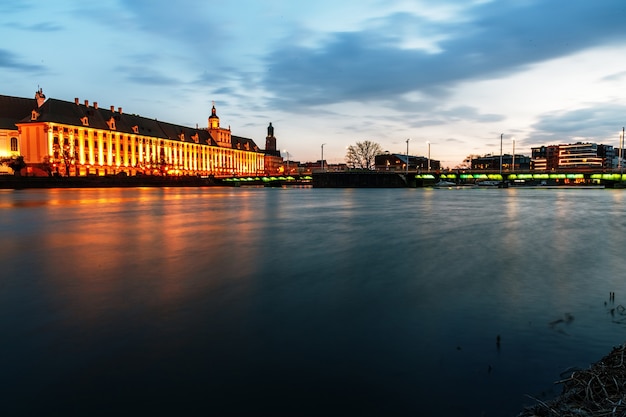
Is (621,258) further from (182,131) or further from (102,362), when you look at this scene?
(182,131)

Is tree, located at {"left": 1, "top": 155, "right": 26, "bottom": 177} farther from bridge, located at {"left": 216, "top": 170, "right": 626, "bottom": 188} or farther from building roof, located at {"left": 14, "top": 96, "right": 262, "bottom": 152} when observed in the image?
bridge, located at {"left": 216, "top": 170, "right": 626, "bottom": 188}

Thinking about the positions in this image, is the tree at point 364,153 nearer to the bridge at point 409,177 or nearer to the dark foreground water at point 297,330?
the bridge at point 409,177

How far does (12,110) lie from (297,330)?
151135 mm

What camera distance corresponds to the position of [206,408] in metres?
4.55

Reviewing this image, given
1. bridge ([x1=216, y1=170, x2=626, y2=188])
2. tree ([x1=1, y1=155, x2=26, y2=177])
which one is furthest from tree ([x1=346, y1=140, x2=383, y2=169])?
tree ([x1=1, y1=155, x2=26, y2=177])

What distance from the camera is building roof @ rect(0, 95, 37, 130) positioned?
4787 inches

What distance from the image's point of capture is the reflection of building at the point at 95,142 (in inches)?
4611

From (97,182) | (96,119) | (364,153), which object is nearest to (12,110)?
(96,119)

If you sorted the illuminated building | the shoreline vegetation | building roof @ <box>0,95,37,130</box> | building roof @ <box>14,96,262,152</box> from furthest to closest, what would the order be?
building roof @ <box>0,95,37,130</box> → building roof @ <box>14,96,262,152</box> → the illuminated building → the shoreline vegetation

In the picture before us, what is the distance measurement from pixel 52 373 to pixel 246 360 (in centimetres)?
235

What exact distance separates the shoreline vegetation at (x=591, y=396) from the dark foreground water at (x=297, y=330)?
37cm

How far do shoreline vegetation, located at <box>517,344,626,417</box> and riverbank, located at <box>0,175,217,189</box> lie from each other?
100 meters

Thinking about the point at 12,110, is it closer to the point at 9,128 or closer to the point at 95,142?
the point at 9,128

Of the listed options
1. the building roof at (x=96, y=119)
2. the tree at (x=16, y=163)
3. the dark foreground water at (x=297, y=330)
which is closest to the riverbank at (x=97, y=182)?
the tree at (x=16, y=163)
